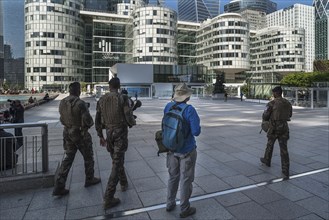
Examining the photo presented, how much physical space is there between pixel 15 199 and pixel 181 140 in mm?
3031

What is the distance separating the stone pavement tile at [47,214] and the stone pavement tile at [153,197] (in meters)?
1.25

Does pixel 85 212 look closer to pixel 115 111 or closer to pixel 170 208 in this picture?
pixel 170 208

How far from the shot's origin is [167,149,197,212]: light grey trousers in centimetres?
352

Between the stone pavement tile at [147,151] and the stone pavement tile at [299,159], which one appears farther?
the stone pavement tile at [147,151]

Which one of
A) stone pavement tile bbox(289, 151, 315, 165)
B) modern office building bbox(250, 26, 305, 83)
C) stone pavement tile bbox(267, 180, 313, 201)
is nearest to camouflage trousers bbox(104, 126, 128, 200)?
stone pavement tile bbox(267, 180, 313, 201)

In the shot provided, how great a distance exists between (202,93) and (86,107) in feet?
170

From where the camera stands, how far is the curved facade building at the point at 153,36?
79500 mm

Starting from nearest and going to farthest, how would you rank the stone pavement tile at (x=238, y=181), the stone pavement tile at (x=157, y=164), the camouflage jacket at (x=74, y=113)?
the camouflage jacket at (x=74, y=113) < the stone pavement tile at (x=238, y=181) < the stone pavement tile at (x=157, y=164)

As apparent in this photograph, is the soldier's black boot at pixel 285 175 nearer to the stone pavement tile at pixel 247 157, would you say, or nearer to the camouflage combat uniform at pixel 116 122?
the stone pavement tile at pixel 247 157

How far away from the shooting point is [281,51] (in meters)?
105

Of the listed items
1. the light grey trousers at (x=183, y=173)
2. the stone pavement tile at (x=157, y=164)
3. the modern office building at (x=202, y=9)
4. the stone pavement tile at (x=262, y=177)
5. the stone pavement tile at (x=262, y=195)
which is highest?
the modern office building at (x=202, y=9)

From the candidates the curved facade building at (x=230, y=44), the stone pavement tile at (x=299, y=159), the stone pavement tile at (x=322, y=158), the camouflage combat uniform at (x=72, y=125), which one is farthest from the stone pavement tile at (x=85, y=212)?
the curved facade building at (x=230, y=44)

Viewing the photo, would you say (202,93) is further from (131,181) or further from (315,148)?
(131,181)

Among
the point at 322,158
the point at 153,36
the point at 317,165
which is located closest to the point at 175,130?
the point at 317,165
